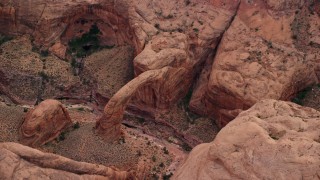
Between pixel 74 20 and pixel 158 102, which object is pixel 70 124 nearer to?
pixel 158 102

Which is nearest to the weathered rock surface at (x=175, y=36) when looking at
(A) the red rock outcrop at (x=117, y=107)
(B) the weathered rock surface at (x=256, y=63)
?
(B) the weathered rock surface at (x=256, y=63)

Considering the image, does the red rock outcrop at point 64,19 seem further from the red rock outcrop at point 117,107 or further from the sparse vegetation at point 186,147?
the sparse vegetation at point 186,147

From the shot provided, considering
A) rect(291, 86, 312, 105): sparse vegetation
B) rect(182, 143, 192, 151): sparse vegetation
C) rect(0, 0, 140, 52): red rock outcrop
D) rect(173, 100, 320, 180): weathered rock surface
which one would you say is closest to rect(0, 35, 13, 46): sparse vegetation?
rect(0, 0, 140, 52): red rock outcrop

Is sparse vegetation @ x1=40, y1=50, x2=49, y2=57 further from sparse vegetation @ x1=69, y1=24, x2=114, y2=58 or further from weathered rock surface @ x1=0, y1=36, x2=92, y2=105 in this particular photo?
sparse vegetation @ x1=69, y1=24, x2=114, y2=58

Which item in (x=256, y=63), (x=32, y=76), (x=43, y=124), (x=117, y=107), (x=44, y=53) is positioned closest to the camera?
(x=43, y=124)

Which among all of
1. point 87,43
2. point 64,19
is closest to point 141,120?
point 87,43

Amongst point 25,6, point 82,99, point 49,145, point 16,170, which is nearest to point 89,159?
point 49,145

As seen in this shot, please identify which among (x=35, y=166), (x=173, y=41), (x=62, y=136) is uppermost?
(x=173, y=41)

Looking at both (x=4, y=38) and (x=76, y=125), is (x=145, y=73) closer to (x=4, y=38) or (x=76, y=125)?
(x=76, y=125)

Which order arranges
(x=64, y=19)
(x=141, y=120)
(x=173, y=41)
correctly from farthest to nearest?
(x=64, y=19) < (x=141, y=120) < (x=173, y=41)
